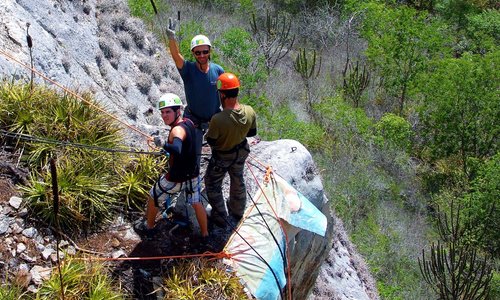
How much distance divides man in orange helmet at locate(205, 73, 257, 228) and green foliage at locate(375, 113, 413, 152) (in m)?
12.7

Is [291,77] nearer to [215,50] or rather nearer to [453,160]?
[215,50]

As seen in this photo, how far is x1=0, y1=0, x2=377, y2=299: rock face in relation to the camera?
7.95m

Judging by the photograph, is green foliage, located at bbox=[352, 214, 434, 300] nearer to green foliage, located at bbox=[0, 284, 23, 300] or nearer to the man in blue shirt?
the man in blue shirt

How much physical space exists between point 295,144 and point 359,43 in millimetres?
17716

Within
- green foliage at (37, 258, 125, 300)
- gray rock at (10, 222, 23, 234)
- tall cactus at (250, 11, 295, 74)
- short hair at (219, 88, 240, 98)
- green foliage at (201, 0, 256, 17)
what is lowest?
tall cactus at (250, 11, 295, 74)

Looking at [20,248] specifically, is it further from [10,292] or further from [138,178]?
[138,178]

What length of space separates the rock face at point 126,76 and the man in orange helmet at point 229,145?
89 centimetres

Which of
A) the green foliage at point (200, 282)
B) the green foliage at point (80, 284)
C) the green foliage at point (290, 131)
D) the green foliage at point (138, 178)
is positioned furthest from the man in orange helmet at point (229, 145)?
the green foliage at point (290, 131)

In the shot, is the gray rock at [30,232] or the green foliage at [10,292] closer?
the green foliage at [10,292]

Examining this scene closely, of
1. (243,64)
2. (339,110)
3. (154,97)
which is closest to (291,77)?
(339,110)

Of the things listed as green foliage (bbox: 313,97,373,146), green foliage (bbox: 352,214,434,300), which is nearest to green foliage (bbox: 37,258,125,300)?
green foliage (bbox: 352,214,434,300)

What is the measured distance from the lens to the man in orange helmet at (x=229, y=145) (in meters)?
5.80

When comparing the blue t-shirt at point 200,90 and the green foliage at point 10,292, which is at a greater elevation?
the blue t-shirt at point 200,90

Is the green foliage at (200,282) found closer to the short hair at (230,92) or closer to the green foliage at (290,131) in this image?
the short hair at (230,92)
